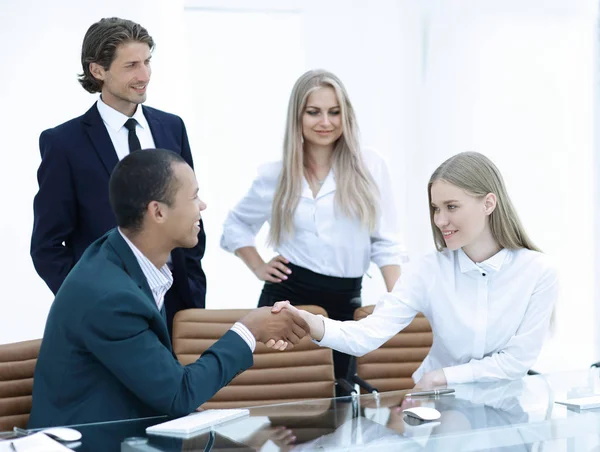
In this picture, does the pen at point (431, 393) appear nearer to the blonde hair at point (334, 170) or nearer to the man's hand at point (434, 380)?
the man's hand at point (434, 380)

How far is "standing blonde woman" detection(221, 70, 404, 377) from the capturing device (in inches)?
139

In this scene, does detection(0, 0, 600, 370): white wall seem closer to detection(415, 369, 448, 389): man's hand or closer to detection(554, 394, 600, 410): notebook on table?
detection(415, 369, 448, 389): man's hand

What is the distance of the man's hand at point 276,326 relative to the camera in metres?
2.37

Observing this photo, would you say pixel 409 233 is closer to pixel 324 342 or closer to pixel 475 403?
pixel 324 342

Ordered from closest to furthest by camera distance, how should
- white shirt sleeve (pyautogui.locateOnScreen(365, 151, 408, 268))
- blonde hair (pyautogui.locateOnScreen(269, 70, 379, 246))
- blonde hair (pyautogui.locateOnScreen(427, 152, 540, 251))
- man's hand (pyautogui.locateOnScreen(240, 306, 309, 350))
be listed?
1. man's hand (pyautogui.locateOnScreen(240, 306, 309, 350))
2. blonde hair (pyautogui.locateOnScreen(427, 152, 540, 251))
3. blonde hair (pyautogui.locateOnScreen(269, 70, 379, 246))
4. white shirt sleeve (pyautogui.locateOnScreen(365, 151, 408, 268))

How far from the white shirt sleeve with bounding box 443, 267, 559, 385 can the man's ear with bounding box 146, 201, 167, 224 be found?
1.05 meters

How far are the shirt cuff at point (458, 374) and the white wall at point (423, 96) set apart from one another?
2.59 m

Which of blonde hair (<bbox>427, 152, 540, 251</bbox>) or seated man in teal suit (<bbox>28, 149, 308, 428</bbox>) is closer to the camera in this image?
seated man in teal suit (<bbox>28, 149, 308, 428</bbox>)

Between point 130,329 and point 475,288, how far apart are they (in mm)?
1266

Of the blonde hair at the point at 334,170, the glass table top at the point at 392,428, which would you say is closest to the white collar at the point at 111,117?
the blonde hair at the point at 334,170

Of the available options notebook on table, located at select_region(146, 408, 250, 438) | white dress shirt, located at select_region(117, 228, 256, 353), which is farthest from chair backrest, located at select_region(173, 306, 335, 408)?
notebook on table, located at select_region(146, 408, 250, 438)

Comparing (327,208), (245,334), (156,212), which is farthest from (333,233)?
(156,212)

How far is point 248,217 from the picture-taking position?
3.81 meters

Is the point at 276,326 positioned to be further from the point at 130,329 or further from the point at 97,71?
the point at 97,71
